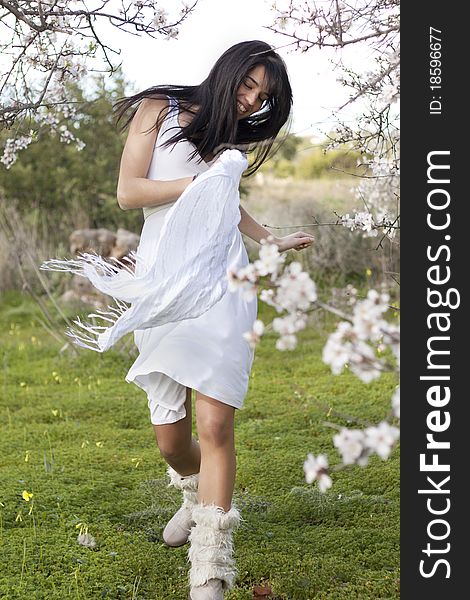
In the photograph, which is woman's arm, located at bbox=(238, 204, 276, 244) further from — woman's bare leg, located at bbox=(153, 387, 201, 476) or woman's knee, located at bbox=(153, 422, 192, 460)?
woman's knee, located at bbox=(153, 422, 192, 460)

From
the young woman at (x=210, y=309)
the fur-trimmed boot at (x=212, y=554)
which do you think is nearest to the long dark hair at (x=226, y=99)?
the young woman at (x=210, y=309)

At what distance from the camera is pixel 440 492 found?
6.61 feet

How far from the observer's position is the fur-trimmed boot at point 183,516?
10.6 ft

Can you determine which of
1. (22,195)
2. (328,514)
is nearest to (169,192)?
(328,514)

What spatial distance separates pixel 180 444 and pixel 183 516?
12.6 inches

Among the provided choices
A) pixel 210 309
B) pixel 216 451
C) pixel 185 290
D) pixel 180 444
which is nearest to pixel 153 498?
pixel 180 444

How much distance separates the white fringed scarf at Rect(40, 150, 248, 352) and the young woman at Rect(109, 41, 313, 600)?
12 cm

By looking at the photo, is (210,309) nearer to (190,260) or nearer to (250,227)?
(190,260)

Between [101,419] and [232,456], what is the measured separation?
2450 mm

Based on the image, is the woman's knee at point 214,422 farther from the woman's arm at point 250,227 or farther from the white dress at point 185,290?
the woman's arm at point 250,227

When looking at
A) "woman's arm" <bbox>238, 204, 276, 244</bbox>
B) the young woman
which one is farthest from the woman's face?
"woman's arm" <bbox>238, 204, 276, 244</bbox>

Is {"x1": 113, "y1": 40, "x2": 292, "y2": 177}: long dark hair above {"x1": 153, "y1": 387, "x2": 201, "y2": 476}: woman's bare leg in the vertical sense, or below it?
above

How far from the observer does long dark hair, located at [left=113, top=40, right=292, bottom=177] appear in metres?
2.82

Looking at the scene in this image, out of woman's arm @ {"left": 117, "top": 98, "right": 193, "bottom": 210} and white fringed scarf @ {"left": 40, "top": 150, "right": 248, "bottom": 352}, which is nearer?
white fringed scarf @ {"left": 40, "top": 150, "right": 248, "bottom": 352}
